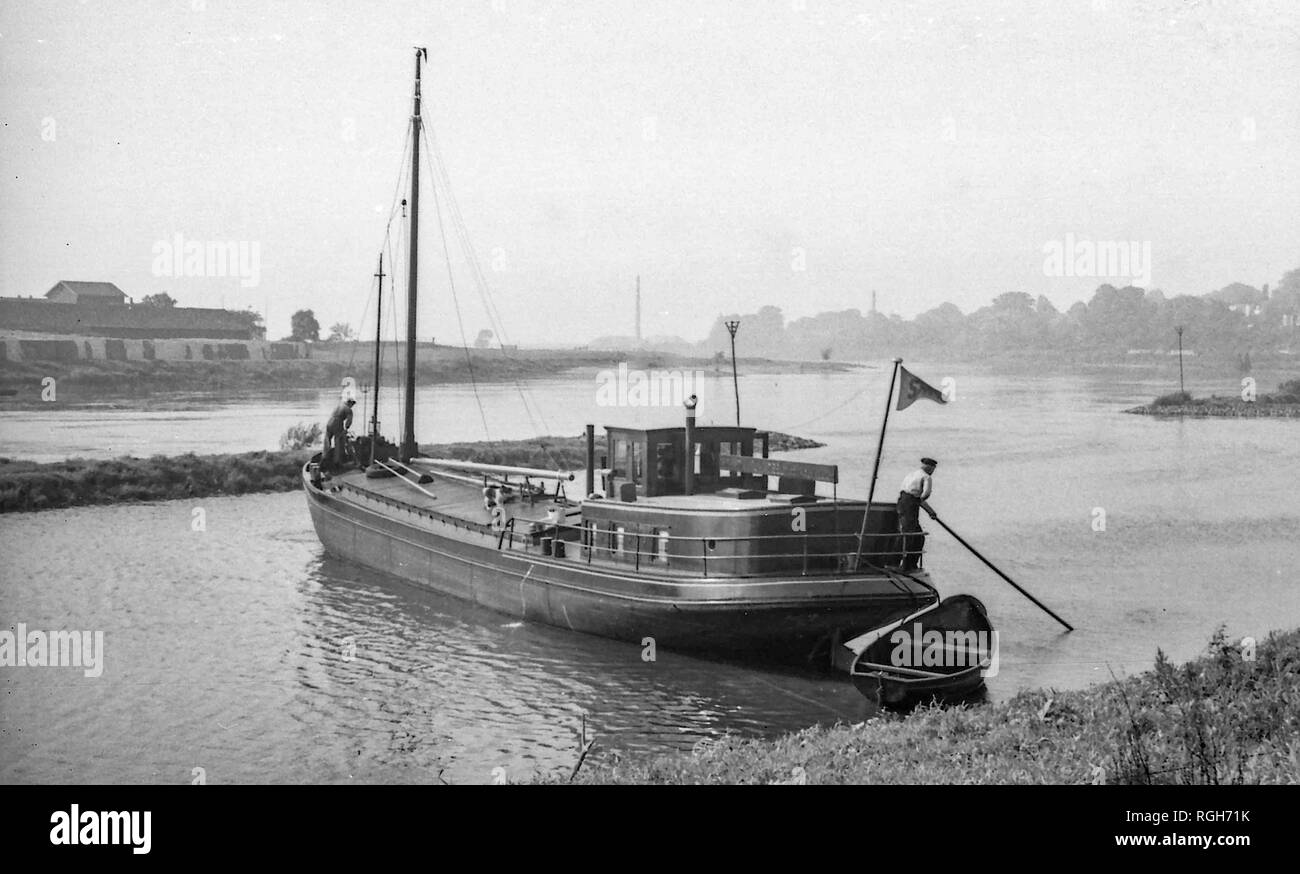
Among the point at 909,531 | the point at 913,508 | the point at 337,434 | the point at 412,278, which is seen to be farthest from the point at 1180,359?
the point at 913,508

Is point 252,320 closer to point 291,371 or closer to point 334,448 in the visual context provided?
point 291,371

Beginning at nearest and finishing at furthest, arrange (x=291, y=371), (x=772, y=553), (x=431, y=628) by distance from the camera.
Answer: (x=772, y=553)
(x=431, y=628)
(x=291, y=371)

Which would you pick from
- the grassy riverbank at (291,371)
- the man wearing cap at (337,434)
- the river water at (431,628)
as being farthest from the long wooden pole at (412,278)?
the grassy riverbank at (291,371)

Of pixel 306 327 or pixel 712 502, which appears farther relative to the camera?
pixel 306 327

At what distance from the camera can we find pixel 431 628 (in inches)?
883

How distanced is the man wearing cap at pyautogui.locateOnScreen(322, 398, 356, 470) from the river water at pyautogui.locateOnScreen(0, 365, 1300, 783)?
254 centimetres

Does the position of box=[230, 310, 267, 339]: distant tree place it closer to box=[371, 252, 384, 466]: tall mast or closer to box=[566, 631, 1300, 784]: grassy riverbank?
box=[371, 252, 384, 466]: tall mast

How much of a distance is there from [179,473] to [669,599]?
89.1 ft

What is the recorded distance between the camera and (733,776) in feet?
37.8

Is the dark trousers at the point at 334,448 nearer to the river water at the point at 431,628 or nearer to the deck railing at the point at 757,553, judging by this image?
the river water at the point at 431,628

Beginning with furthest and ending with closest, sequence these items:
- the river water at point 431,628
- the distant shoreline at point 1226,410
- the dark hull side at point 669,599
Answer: the distant shoreline at point 1226,410
the dark hull side at point 669,599
the river water at point 431,628

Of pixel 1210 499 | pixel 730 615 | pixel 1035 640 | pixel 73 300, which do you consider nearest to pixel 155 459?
pixel 73 300

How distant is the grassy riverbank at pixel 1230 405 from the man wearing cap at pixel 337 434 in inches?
1812

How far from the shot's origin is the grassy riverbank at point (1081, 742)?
1044 centimetres
